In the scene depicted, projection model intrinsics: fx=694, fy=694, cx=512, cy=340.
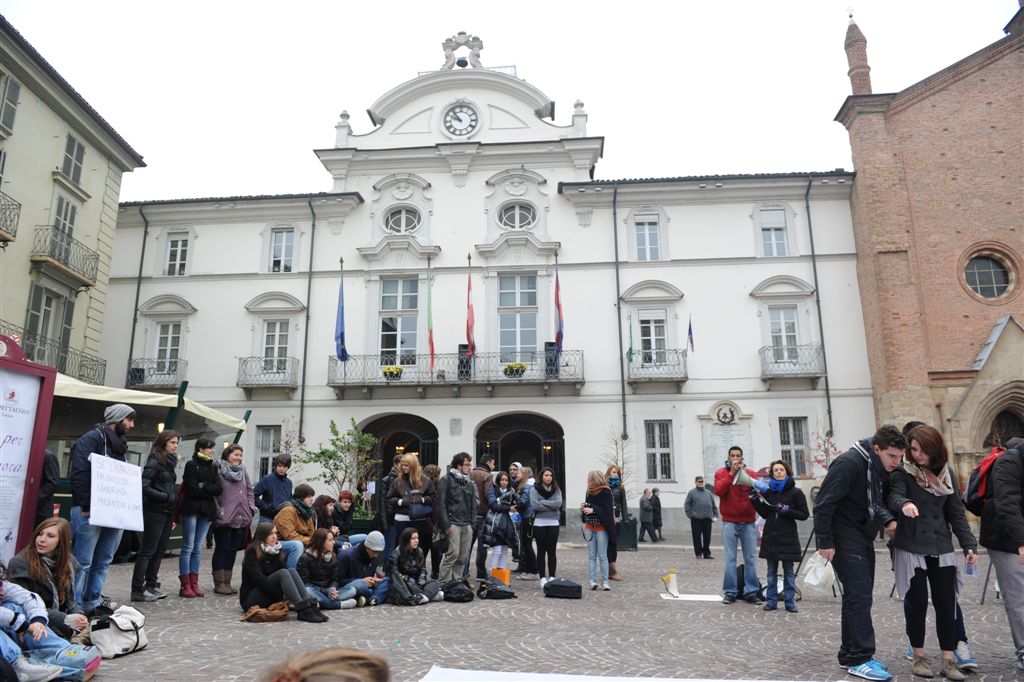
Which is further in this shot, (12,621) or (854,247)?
(854,247)

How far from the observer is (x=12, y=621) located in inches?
187

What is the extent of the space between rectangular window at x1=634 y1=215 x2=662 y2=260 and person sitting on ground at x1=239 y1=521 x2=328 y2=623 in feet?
58.2

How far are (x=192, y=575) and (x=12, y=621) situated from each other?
13.5 ft

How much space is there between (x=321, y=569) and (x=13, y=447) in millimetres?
3509

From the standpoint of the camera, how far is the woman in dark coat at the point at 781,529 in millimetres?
8172

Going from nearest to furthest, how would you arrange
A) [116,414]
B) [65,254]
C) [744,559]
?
1. [116,414]
2. [744,559]
3. [65,254]

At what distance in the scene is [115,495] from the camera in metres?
7.06

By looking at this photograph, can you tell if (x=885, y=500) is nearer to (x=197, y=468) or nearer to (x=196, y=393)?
(x=197, y=468)

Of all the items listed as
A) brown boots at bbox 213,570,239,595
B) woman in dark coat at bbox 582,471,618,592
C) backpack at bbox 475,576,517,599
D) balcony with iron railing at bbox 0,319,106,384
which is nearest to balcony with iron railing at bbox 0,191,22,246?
balcony with iron railing at bbox 0,319,106,384

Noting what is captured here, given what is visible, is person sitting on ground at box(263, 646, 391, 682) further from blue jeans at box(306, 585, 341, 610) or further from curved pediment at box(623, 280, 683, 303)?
curved pediment at box(623, 280, 683, 303)

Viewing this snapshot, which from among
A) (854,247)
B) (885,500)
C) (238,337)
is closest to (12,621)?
(885,500)

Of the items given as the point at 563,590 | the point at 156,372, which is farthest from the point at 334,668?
the point at 156,372

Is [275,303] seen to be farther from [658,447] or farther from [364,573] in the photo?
[364,573]

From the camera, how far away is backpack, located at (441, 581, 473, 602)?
8.73 metres
